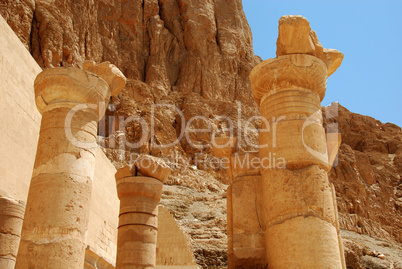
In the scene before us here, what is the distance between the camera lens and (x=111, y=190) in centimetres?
1425

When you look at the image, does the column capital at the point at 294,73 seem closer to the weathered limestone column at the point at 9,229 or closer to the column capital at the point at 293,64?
the column capital at the point at 293,64

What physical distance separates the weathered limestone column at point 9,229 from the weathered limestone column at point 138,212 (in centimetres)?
186

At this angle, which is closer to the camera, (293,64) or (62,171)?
(62,171)

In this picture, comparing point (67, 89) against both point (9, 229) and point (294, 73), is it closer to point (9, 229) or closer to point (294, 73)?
point (294, 73)

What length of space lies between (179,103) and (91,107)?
33.2 meters

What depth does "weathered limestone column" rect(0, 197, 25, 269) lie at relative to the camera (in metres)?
8.16

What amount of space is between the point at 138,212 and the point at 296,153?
3.42 meters

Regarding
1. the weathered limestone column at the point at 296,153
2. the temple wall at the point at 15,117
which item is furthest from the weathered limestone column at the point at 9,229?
the weathered limestone column at the point at 296,153

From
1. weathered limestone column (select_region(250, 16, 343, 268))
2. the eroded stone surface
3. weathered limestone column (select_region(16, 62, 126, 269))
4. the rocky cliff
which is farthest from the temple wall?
the rocky cliff

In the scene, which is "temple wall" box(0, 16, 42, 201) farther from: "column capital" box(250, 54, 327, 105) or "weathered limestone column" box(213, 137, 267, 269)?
"column capital" box(250, 54, 327, 105)

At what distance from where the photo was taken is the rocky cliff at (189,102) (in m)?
29.8

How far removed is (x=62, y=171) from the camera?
5.82 metres

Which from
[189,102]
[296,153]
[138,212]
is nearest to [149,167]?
[138,212]

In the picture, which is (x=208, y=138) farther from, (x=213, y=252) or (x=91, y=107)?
(x=91, y=107)
